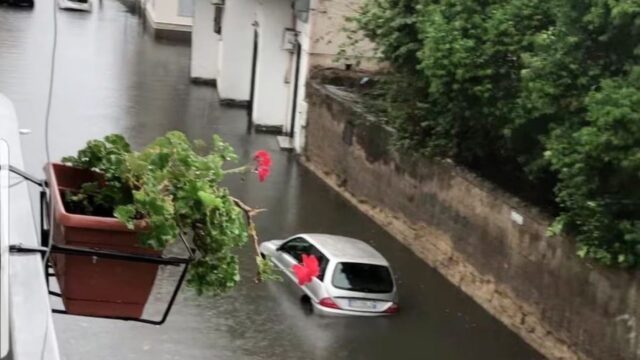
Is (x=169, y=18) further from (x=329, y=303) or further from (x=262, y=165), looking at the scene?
(x=262, y=165)

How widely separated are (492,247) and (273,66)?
1235 cm

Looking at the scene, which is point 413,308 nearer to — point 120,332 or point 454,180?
point 454,180

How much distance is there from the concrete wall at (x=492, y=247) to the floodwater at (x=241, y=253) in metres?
0.32

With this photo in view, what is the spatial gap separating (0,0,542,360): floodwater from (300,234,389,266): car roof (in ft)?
2.73

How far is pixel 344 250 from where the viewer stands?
1383cm

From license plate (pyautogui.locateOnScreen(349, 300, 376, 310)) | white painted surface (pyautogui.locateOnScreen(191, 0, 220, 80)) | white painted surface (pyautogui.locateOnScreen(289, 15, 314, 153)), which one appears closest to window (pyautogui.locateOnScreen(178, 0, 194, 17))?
white painted surface (pyautogui.locateOnScreen(191, 0, 220, 80))

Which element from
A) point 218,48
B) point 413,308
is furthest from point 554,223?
point 218,48

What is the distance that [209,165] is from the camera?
3.76 meters

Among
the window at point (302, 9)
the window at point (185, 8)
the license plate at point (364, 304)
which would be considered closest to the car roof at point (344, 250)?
the license plate at point (364, 304)

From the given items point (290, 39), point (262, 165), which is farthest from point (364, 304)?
point (290, 39)

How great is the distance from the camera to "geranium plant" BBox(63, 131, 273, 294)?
3.42m

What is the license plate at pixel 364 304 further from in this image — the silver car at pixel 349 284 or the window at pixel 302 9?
the window at pixel 302 9

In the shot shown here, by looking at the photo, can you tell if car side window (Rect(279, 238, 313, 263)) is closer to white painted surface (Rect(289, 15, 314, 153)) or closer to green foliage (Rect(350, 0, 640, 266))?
green foliage (Rect(350, 0, 640, 266))

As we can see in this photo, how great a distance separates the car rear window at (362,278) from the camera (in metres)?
13.3
